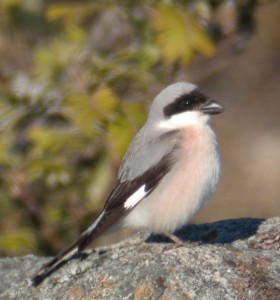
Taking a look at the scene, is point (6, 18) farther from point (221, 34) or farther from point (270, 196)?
point (270, 196)

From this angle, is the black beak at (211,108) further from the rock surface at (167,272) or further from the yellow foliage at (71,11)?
the yellow foliage at (71,11)

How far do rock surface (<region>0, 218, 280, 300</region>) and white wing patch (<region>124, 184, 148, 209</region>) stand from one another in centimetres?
27

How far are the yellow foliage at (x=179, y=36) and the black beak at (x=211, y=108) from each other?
1.14 m

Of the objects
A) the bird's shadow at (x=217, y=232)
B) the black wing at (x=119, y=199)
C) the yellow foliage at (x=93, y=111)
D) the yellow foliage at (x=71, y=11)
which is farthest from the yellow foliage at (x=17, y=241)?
the black wing at (x=119, y=199)

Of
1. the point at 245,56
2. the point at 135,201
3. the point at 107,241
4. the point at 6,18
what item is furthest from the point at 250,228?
the point at 245,56

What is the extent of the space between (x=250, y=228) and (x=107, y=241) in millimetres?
3819

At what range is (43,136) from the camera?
8.65m

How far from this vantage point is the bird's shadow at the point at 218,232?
6.98m

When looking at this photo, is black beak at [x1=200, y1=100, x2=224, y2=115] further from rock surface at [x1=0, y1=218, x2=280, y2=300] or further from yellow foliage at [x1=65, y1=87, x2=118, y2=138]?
yellow foliage at [x1=65, y1=87, x2=118, y2=138]

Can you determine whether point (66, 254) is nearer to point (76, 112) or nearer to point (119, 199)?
point (119, 199)

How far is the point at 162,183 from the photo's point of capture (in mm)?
7031

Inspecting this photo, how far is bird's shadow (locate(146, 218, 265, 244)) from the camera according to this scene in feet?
22.9

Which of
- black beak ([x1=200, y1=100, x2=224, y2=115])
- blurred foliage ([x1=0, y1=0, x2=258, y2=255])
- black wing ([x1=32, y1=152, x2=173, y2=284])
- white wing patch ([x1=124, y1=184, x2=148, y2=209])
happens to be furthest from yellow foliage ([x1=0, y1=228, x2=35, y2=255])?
black beak ([x1=200, y1=100, x2=224, y2=115])

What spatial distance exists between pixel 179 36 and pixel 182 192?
213 centimetres
